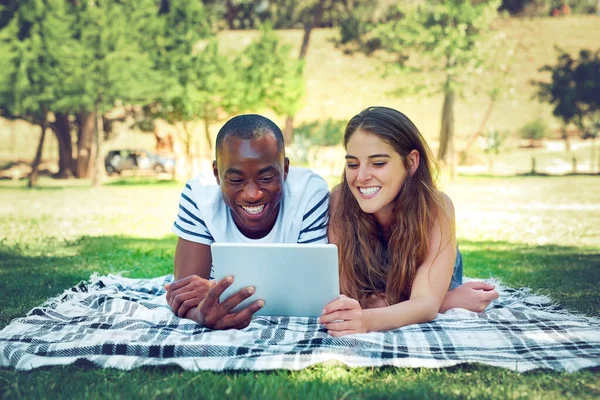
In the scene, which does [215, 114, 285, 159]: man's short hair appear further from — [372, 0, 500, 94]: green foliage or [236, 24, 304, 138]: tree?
[372, 0, 500, 94]: green foliage

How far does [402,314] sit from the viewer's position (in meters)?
3.80

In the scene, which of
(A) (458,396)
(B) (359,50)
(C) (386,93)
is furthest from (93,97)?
(A) (458,396)

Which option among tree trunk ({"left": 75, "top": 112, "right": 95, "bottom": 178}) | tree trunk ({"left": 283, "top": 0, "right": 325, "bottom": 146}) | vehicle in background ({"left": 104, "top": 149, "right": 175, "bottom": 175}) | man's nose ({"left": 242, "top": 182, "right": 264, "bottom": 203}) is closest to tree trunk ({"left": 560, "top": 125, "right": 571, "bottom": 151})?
tree trunk ({"left": 283, "top": 0, "right": 325, "bottom": 146})

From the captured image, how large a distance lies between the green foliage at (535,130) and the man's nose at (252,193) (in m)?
32.4

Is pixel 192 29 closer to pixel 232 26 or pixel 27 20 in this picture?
pixel 27 20

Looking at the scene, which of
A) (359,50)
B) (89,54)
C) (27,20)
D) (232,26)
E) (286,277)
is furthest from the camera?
(232,26)

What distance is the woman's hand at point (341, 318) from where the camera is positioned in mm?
3545

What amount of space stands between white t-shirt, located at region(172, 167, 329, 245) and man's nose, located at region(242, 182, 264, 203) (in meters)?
0.33

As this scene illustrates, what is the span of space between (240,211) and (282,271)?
619 mm

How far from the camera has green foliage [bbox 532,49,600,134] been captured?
27.2m

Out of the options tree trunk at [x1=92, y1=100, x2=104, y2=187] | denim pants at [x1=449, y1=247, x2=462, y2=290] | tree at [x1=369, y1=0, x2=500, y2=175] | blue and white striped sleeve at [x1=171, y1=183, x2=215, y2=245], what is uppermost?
tree at [x1=369, y1=0, x2=500, y2=175]

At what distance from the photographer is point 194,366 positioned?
3.11m

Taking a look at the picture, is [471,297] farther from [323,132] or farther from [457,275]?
[323,132]

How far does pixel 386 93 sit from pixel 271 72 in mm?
4308
